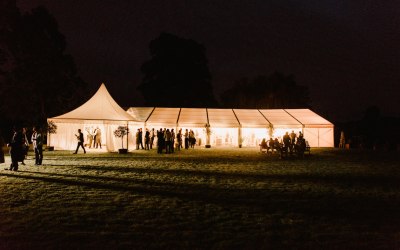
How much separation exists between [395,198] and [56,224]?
18.7 ft

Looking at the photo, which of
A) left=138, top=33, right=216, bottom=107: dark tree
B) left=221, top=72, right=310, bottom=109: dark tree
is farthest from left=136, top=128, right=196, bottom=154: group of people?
left=221, top=72, right=310, bottom=109: dark tree

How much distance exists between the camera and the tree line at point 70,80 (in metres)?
29.1

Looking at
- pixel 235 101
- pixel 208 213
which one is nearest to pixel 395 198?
pixel 208 213

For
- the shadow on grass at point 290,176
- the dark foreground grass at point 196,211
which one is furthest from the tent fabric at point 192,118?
the dark foreground grass at point 196,211

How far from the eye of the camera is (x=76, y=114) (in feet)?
60.0

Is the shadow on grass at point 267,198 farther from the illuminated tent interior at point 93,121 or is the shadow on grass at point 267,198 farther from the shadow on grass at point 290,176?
the illuminated tent interior at point 93,121

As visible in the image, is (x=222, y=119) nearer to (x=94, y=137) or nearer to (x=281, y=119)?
(x=281, y=119)

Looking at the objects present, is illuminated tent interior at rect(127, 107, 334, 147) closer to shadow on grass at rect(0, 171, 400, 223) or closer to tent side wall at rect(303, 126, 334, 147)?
Answer: tent side wall at rect(303, 126, 334, 147)

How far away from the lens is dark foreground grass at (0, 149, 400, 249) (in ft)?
13.3

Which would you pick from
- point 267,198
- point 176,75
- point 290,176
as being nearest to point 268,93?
point 176,75

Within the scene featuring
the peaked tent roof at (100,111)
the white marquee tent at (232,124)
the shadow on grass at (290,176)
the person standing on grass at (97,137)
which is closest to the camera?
the shadow on grass at (290,176)

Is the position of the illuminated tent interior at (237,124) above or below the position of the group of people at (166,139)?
above

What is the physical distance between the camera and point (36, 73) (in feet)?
99.4

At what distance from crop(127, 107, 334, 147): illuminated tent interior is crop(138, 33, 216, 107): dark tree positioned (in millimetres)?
16381
